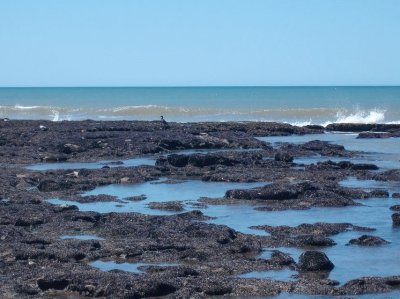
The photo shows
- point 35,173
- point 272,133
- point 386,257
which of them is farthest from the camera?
point 272,133

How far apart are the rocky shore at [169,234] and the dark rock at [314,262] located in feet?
0.06

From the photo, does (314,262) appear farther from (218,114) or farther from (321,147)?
(218,114)

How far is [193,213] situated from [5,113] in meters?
77.1

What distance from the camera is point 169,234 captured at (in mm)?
17281

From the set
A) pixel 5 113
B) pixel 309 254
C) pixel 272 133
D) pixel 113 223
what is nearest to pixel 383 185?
pixel 113 223

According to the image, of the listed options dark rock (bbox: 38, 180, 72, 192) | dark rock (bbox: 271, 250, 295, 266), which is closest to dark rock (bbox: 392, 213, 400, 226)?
dark rock (bbox: 271, 250, 295, 266)

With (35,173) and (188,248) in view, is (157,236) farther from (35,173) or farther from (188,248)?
(35,173)

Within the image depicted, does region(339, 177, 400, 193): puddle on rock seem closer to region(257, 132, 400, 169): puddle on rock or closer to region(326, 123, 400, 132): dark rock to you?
region(257, 132, 400, 169): puddle on rock

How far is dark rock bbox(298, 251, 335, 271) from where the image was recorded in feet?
47.8

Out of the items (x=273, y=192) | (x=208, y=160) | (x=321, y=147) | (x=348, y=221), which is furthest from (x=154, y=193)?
(x=321, y=147)

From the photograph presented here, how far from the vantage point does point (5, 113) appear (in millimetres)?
94312

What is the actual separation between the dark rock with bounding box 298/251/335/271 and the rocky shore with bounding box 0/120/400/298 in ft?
0.06

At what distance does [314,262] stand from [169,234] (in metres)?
3.62

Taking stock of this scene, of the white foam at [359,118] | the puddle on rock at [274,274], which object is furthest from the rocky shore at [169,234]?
the white foam at [359,118]
